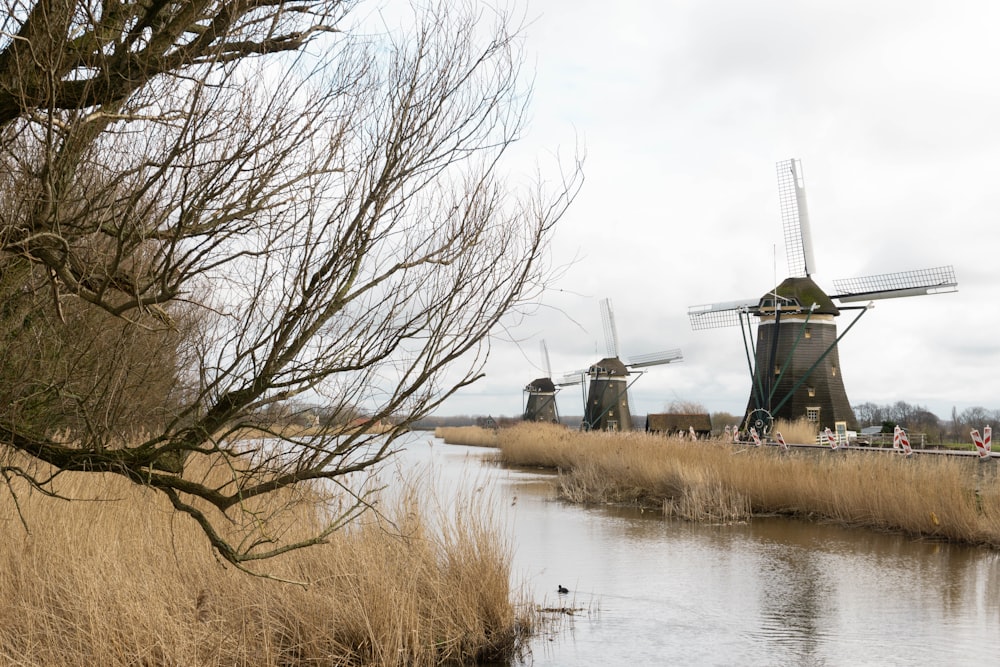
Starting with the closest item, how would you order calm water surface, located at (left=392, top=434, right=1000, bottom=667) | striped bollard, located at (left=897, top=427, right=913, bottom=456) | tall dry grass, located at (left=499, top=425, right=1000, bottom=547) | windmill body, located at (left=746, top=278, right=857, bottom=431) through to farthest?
calm water surface, located at (left=392, top=434, right=1000, bottom=667), tall dry grass, located at (left=499, top=425, right=1000, bottom=547), striped bollard, located at (left=897, top=427, right=913, bottom=456), windmill body, located at (left=746, top=278, right=857, bottom=431)

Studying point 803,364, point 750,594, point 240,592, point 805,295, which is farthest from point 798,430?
point 240,592

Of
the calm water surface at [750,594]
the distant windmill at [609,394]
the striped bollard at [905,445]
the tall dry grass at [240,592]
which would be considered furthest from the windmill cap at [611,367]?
the tall dry grass at [240,592]

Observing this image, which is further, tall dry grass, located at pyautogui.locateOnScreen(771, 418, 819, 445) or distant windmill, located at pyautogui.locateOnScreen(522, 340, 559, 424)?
distant windmill, located at pyautogui.locateOnScreen(522, 340, 559, 424)

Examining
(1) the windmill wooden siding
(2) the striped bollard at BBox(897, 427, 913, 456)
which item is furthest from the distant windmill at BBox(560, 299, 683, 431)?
(2) the striped bollard at BBox(897, 427, 913, 456)

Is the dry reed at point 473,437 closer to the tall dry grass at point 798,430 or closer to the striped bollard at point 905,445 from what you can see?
the tall dry grass at point 798,430

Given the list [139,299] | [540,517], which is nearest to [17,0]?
[139,299]

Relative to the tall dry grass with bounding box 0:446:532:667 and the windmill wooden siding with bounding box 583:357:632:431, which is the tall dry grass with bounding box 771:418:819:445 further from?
the tall dry grass with bounding box 0:446:532:667

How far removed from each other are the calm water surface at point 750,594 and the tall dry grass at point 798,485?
431mm

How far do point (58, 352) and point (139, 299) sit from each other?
1.65 m

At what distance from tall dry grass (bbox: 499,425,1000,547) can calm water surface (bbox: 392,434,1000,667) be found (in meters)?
0.43

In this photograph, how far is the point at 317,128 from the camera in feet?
10.7

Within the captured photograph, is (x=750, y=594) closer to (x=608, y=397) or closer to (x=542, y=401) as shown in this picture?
Answer: (x=608, y=397)

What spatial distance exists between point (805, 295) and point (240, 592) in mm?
22090

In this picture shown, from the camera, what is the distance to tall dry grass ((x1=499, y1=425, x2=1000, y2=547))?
10.8m
